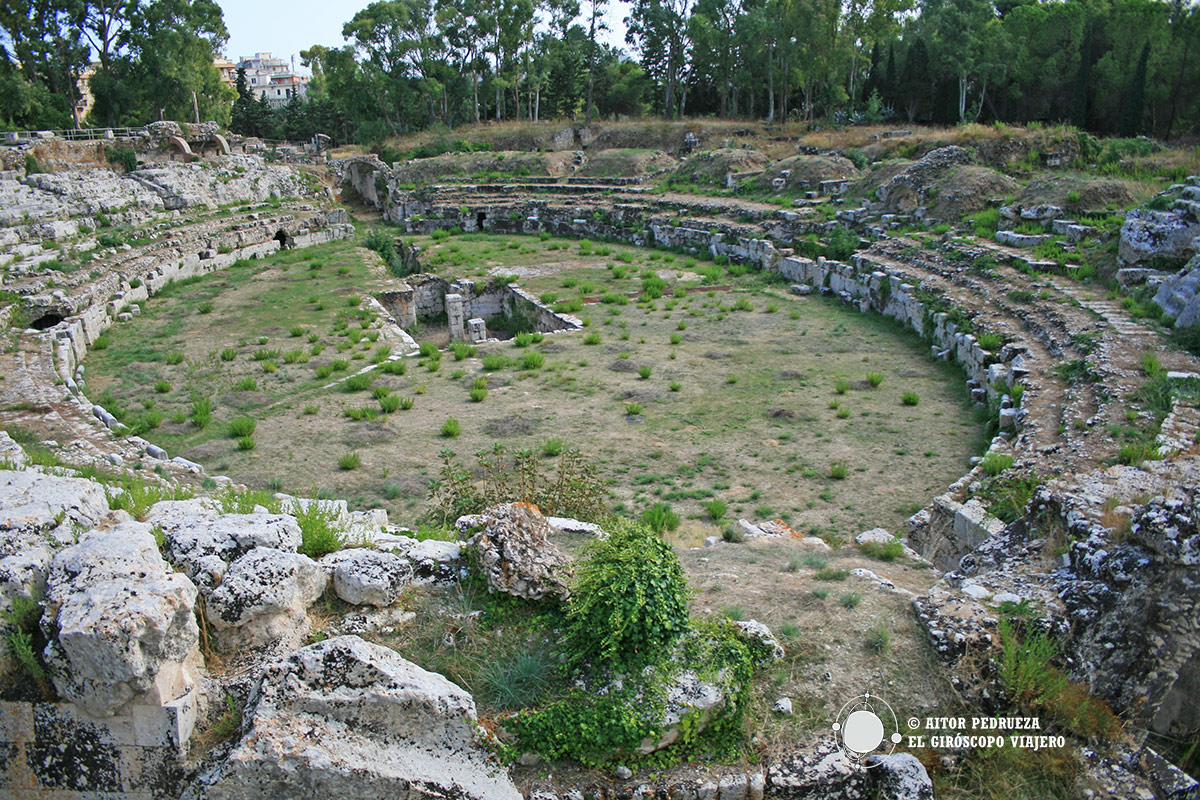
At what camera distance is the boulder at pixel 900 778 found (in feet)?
13.2

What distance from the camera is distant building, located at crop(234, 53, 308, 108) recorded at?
109463mm

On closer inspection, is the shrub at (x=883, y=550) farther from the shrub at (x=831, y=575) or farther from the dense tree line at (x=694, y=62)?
the dense tree line at (x=694, y=62)

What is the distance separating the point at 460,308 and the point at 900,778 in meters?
18.0

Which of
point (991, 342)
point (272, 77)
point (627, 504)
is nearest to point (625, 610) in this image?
point (627, 504)

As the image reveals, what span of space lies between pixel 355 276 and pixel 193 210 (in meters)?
11.0

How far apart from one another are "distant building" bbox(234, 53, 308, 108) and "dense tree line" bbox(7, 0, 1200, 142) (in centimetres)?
5970

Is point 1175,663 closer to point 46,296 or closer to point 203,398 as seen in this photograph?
point 203,398

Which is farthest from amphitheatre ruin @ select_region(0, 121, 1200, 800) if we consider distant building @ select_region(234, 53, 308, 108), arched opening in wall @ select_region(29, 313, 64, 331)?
distant building @ select_region(234, 53, 308, 108)

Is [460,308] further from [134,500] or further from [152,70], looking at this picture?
[152,70]

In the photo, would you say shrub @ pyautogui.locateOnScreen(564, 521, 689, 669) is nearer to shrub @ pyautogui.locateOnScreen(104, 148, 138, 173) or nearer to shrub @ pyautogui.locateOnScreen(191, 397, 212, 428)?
shrub @ pyautogui.locateOnScreen(191, 397, 212, 428)

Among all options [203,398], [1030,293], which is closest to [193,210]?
[203,398]

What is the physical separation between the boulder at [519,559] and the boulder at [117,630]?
178 centimetres

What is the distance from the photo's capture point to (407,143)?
4419 centimetres

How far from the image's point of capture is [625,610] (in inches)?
180
